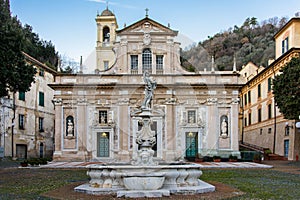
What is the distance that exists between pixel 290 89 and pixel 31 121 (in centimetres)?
2642

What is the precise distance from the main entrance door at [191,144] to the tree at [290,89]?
8.51 meters

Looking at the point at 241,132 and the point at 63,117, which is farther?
the point at 241,132

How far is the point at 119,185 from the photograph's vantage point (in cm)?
1262

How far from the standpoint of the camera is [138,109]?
109 ft

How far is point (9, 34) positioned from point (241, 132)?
122ft

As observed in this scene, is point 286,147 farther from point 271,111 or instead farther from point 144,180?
point 144,180

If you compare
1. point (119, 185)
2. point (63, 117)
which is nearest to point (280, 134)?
point (63, 117)

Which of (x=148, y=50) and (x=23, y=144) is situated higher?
(x=148, y=50)

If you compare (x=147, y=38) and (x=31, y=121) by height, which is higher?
(x=147, y=38)

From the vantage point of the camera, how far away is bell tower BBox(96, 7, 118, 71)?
43906 mm

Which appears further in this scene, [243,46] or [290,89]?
[243,46]

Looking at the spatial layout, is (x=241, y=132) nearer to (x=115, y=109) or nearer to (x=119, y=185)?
(x=115, y=109)

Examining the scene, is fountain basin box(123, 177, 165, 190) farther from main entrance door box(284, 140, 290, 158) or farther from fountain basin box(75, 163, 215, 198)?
main entrance door box(284, 140, 290, 158)

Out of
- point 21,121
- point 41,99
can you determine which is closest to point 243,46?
point 41,99
